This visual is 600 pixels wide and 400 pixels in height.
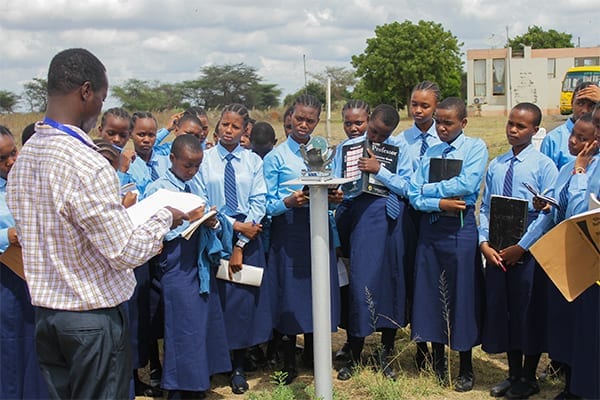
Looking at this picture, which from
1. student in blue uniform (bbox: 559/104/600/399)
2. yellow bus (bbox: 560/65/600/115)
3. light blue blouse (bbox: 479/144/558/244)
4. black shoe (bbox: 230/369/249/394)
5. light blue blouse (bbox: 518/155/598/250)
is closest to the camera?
student in blue uniform (bbox: 559/104/600/399)

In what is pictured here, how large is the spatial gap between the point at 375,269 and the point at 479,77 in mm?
45433

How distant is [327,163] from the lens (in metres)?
4.12

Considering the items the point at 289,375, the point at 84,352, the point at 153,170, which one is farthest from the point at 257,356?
the point at 84,352

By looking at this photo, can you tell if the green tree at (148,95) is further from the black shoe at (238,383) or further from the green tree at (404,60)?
the black shoe at (238,383)

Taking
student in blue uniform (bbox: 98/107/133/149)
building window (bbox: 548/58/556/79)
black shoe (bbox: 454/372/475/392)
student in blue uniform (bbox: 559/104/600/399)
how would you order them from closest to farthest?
student in blue uniform (bbox: 559/104/600/399), black shoe (bbox: 454/372/475/392), student in blue uniform (bbox: 98/107/133/149), building window (bbox: 548/58/556/79)

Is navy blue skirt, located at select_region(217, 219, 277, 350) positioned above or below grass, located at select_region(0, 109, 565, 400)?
above

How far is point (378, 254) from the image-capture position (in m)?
4.91

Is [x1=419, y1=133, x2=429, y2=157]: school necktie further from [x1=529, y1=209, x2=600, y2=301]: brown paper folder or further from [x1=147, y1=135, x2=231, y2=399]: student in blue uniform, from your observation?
[x1=147, y1=135, x2=231, y2=399]: student in blue uniform

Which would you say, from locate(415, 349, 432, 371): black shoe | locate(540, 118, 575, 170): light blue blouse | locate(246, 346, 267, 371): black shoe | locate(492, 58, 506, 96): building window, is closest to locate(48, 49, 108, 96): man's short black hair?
locate(246, 346, 267, 371): black shoe

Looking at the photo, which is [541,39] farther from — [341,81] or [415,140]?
[415,140]

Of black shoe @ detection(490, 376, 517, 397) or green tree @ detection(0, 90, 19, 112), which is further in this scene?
green tree @ detection(0, 90, 19, 112)

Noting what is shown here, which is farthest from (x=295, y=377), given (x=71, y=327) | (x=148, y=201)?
(x=71, y=327)

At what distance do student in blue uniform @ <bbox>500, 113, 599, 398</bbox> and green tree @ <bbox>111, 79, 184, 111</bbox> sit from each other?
139ft

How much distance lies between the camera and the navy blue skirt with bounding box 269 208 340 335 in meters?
4.92
